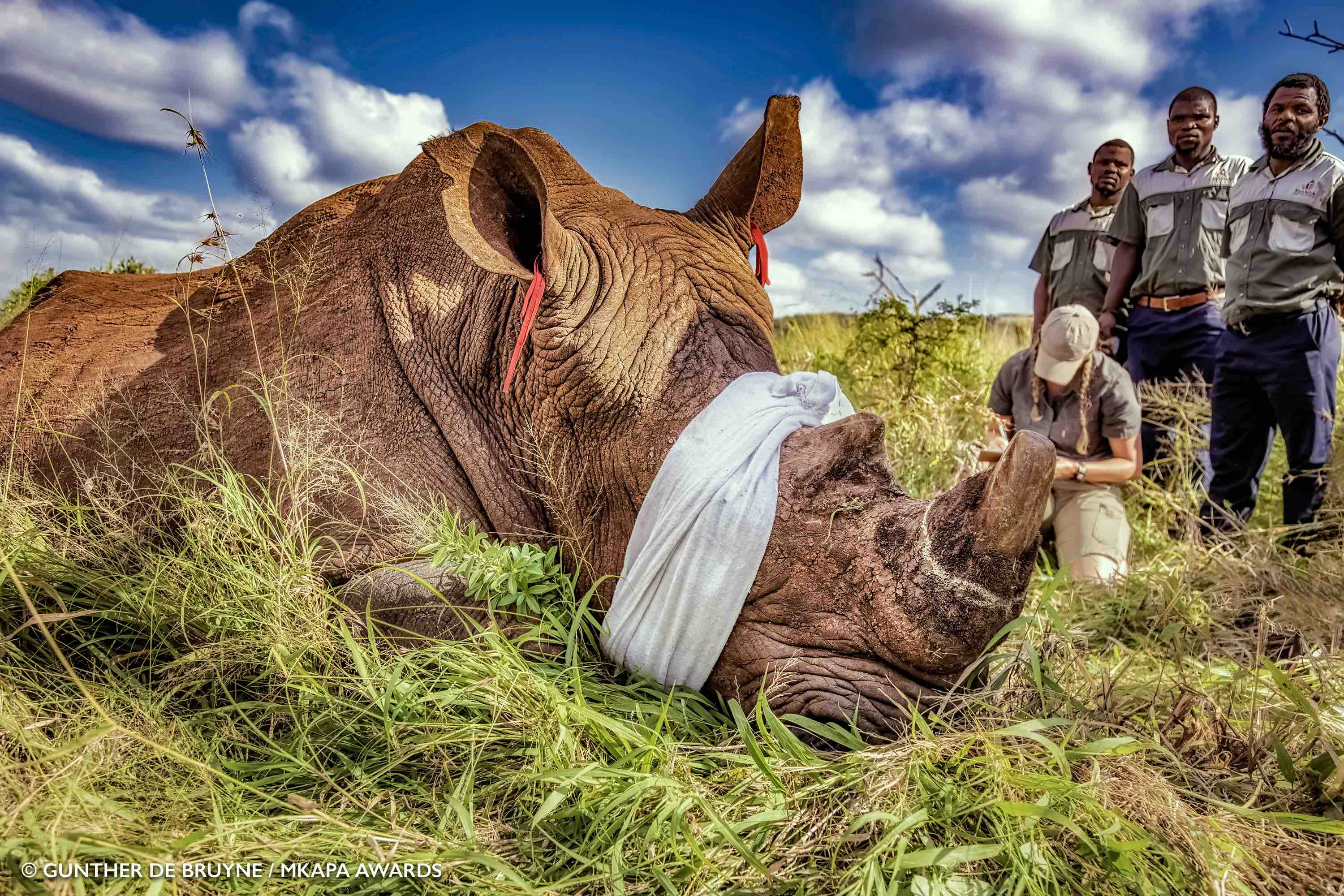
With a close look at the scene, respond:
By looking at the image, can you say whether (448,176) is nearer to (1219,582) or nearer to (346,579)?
(346,579)

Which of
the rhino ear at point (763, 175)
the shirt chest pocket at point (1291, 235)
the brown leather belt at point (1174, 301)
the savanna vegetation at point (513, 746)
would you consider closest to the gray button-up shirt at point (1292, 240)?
the shirt chest pocket at point (1291, 235)

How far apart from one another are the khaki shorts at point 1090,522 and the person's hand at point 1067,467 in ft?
0.38

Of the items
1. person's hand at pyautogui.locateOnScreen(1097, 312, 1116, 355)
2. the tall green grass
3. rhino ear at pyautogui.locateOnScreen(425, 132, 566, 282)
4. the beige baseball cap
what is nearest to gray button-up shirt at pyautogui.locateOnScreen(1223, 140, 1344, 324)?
person's hand at pyautogui.locateOnScreen(1097, 312, 1116, 355)

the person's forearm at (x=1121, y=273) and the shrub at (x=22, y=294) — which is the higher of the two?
the person's forearm at (x=1121, y=273)

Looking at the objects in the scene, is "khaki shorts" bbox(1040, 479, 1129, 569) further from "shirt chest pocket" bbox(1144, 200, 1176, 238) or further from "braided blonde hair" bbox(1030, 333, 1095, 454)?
"shirt chest pocket" bbox(1144, 200, 1176, 238)

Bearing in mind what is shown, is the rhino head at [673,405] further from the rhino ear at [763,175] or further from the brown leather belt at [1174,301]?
the brown leather belt at [1174,301]

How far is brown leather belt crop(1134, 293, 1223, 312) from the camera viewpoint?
20.5 feet

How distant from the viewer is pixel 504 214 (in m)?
2.58

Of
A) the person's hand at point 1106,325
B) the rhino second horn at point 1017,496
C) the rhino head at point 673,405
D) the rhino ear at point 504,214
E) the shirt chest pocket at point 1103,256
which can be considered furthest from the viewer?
the shirt chest pocket at point 1103,256

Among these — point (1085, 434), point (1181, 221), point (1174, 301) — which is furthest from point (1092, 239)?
point (1085, 434)

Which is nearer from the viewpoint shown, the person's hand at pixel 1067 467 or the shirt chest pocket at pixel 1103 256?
the person's hand at pixel 1067 467

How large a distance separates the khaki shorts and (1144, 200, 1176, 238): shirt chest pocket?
254 centimetres

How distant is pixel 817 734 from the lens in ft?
6.69

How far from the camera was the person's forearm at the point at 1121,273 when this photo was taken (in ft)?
21.9
